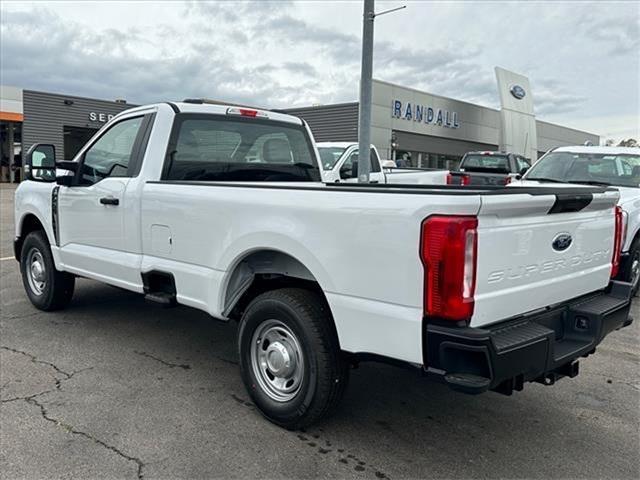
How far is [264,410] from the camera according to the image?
140 inches

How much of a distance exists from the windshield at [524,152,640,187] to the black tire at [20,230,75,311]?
6470 mm

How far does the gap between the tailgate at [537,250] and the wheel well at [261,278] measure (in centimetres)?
108

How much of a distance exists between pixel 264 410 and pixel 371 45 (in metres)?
7.55

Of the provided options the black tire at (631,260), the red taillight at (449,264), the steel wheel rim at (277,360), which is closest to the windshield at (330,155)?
the black tire at (631,260)

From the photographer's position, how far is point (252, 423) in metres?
3.58

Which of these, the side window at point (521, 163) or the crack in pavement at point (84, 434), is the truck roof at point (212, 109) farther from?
the side window at point (521, 163)

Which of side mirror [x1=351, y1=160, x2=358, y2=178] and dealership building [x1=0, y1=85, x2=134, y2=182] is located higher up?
dealership building [x1=0, y1=85, x2=134, y2=182]

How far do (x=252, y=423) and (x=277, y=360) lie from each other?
1.52 feet

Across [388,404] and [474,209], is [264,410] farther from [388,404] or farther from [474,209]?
[474,209]

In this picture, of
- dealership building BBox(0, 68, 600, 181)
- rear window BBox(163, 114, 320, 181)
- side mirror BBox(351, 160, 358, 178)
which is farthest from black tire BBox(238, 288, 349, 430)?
dealership building BBox(0, 68, 600, 181)

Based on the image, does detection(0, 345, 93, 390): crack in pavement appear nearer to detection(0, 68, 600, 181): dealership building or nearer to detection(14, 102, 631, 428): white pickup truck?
detection(14, 102, 631, 428): white pickup truck

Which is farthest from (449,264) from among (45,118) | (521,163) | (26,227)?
(45,118)

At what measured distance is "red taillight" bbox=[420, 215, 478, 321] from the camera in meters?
2.55

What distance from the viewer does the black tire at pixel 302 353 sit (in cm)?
319
